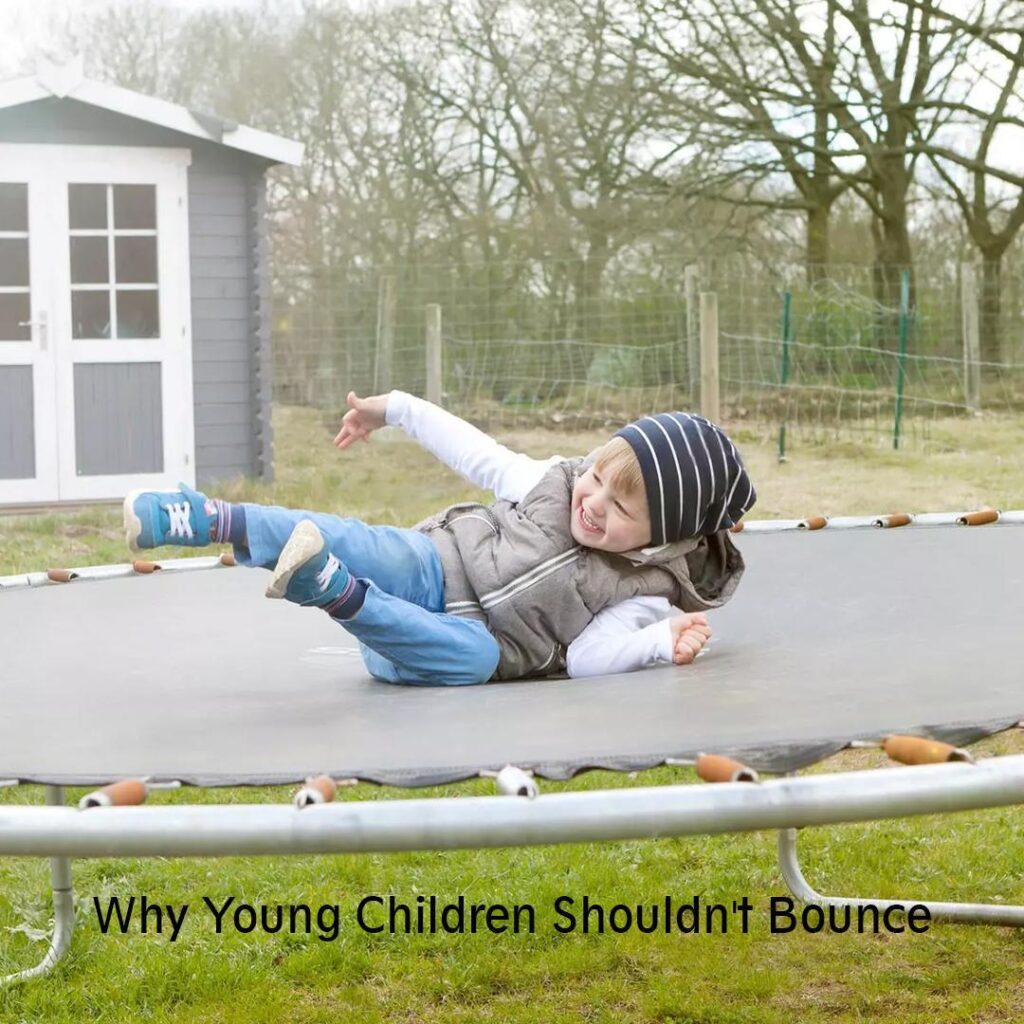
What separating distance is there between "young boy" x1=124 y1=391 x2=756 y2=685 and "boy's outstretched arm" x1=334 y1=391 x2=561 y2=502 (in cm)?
8

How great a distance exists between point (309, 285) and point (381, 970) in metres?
7.23

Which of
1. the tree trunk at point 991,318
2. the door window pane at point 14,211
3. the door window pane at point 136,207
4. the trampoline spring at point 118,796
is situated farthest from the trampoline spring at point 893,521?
the tree trunk at point 991,318

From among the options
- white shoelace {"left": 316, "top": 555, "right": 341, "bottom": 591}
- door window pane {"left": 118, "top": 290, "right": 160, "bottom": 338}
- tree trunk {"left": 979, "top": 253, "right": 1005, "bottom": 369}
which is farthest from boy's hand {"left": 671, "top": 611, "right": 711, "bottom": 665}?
tree trunk {"left": 979, "top": 253, "right": 1005, "bottom": 369}

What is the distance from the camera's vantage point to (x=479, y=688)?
1.72 m

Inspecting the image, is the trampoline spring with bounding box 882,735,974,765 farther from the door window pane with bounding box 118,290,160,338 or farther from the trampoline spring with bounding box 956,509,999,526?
the door window pane with bounding box 118,290,160,338

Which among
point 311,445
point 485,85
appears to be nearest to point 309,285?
point 311,445

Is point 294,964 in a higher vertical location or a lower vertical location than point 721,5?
lower

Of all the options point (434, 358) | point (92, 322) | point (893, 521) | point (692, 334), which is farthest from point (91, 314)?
point (893, 521)

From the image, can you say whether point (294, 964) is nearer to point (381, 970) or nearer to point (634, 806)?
point (381, 970)

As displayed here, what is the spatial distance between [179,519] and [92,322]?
5.18 m

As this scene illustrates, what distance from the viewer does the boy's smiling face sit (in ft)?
5.84

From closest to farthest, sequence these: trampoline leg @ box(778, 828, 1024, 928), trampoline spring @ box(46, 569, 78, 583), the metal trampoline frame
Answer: the metal trampoline frame → trampoline leg @ box(778, 828, 1024, 928) → trampoline spring @ box(46, 569, 78, 583)

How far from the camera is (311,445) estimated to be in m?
8.19

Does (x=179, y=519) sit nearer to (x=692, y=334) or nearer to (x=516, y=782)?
(x=516, y=782)
